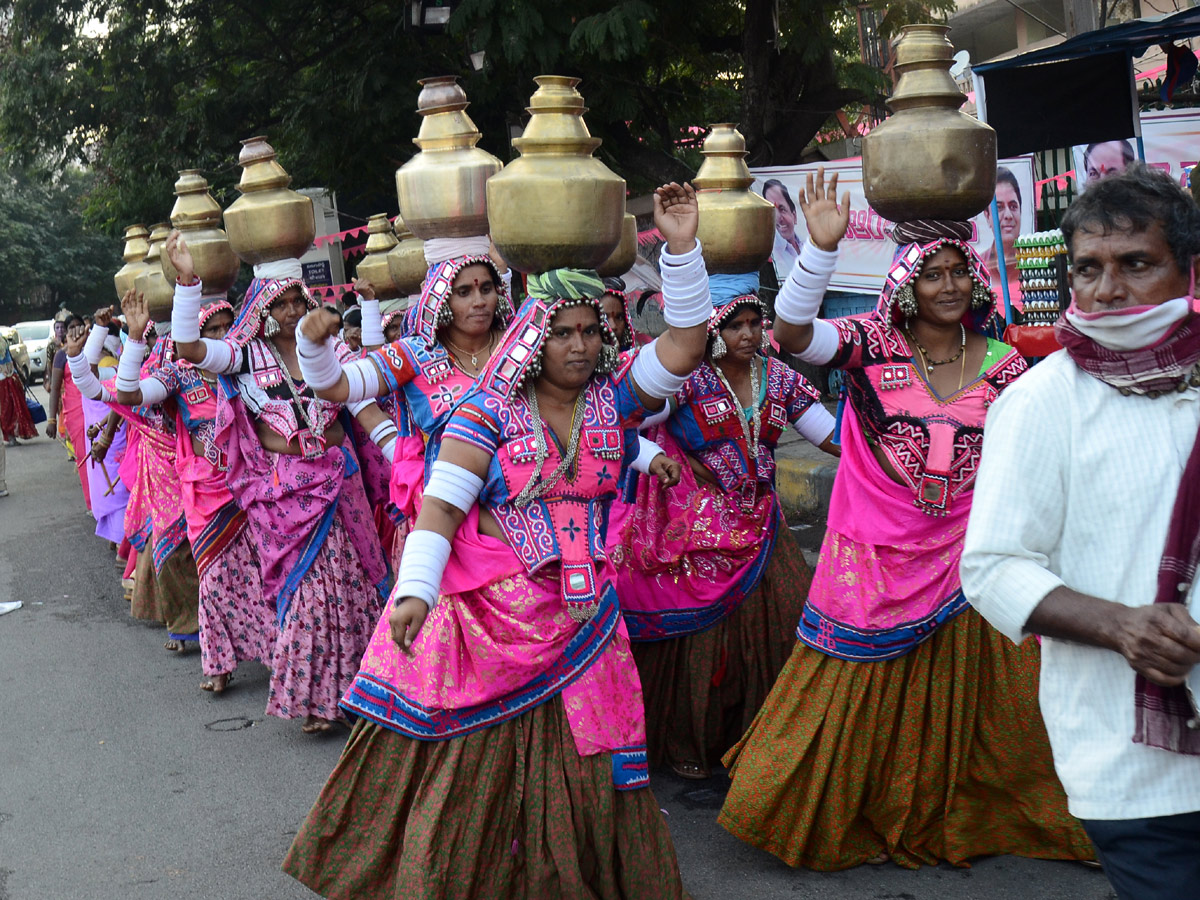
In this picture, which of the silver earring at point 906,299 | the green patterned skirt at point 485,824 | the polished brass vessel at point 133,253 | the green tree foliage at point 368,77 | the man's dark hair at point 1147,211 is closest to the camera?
the man's dark hair at point 1147,211

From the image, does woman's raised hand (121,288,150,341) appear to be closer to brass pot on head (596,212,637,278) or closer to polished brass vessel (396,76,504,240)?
polished brass vessel (396,76,504,240)

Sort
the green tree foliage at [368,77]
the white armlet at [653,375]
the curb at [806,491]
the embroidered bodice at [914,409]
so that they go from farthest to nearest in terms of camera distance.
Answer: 1. the green tree foliage at [368,77]
2. the curb at [806,491]
3. the embroidered bodice at [914,409]
4. the white armlet at [653,375]

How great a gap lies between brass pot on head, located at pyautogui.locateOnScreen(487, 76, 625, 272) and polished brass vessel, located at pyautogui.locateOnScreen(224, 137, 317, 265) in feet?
7.47

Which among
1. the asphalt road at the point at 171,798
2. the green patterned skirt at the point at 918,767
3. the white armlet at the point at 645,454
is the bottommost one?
the asphalt road at the point at 171,798

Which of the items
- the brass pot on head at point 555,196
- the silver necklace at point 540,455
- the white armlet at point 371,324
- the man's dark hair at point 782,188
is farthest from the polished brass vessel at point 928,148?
the man's dark hair at point 782,188

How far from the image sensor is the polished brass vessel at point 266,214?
5.79 metres

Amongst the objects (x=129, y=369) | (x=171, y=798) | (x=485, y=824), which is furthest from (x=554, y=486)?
(x=129, y=369)

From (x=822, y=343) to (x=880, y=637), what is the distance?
935mm

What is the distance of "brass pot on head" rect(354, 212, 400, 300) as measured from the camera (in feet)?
25.7

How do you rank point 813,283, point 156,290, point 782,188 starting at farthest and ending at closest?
point 782,188
point 156,290
point 813,283

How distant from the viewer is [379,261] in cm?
786

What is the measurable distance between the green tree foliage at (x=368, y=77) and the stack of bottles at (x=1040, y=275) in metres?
4.58

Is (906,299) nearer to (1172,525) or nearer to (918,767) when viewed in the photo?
(918,767)

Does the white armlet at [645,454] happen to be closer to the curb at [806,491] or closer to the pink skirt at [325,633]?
the pink skirt at [325,633]
